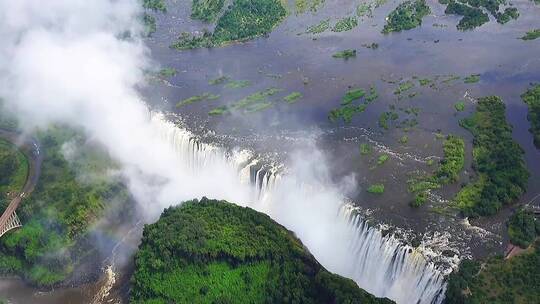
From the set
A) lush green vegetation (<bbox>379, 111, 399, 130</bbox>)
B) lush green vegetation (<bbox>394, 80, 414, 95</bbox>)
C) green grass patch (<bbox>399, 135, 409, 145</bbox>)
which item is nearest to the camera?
green grass patch (<bbox>399, 135, 409, 145</bbox>)

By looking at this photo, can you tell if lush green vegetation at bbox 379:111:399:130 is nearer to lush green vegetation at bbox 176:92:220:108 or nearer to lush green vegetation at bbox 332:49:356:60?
lush green vegetation at bbox 332:49:356:60

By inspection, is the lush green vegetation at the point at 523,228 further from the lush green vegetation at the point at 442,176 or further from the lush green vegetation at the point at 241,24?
the lush green vegetation at the point at 241,24

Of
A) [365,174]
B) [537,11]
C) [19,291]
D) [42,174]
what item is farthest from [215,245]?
[537,11]

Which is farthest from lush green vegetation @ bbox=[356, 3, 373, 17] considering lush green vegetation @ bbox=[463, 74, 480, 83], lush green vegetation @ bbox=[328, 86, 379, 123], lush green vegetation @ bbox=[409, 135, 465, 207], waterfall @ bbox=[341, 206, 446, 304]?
waterfall @ bbox=[341, 206, 446, 304]

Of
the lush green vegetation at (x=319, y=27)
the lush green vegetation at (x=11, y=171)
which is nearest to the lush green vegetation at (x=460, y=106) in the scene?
the lush green vegetation at (x=319, y=27)

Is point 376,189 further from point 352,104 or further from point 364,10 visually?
point 364,10

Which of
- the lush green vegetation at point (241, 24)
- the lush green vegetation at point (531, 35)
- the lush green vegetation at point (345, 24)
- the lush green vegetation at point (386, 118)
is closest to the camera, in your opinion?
the lush green vegetation at point (386, 118)
